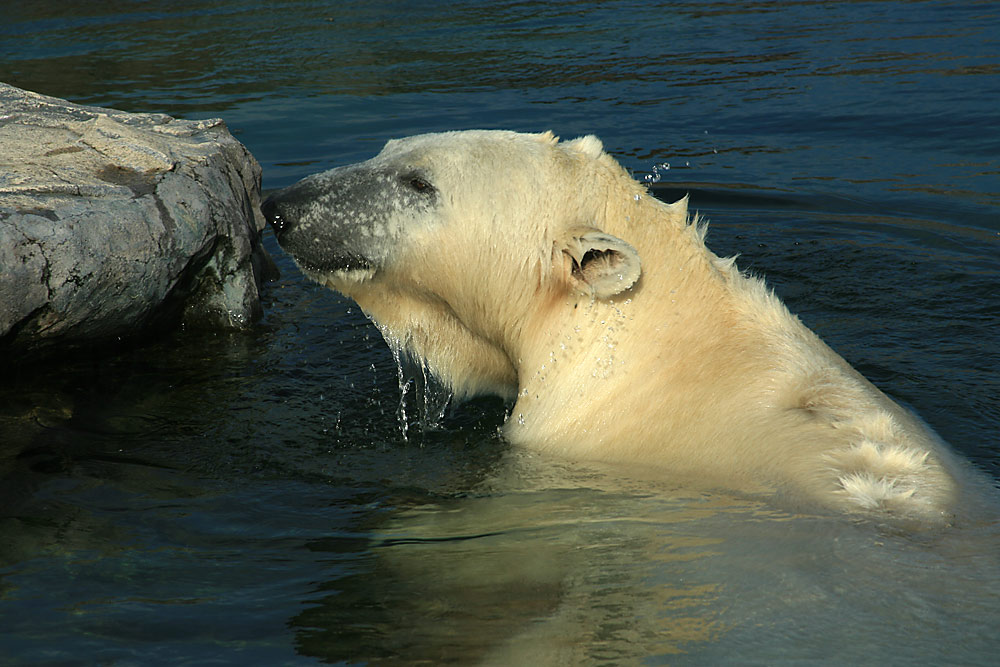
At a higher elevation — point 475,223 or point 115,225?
point 475,223

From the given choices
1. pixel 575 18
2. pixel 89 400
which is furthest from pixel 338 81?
pixel 89 400

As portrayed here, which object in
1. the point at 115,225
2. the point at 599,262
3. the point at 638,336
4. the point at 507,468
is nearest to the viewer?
the point at 599,262

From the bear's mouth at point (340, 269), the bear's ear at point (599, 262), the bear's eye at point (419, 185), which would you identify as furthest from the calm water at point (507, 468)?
the bear's eye at point (419, 185)

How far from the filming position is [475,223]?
Answer: 11.5ft

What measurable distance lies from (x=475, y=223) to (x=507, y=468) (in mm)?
877

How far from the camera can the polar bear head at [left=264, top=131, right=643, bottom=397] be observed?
3463 mm

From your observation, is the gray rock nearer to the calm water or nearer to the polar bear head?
the calm water

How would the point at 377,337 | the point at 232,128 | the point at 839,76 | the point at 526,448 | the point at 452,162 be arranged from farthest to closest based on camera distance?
the point at 839,76 < the point at 232,128 < the point at 377,337 < the point at 526,448 < the point at 452,162

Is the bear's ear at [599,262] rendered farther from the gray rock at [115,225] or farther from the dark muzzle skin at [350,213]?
the gray rock at [115,225]

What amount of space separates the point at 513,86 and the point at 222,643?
8166mm

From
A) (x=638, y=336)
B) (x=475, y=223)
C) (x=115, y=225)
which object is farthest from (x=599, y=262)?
(x=115, y=225)

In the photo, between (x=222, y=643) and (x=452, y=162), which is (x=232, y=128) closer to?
(x=452, y=162)

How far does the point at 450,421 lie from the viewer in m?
4.34

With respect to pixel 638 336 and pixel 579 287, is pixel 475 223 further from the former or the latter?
pixel 638 336
